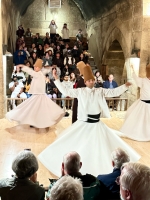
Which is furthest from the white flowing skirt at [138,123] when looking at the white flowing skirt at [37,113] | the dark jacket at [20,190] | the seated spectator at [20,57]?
the seated spectator at [20,57]

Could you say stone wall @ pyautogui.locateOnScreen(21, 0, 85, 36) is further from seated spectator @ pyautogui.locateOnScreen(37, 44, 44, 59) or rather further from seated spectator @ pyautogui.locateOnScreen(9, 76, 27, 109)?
seated spectator @ pyautogui.locateOnScreen(9, 76, 27, 109)

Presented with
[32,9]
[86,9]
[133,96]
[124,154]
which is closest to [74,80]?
[133,96]

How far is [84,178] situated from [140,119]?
4406mm

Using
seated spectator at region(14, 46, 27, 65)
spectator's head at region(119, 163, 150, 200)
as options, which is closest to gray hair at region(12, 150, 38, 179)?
spectator's head at region(119, 163, 150, 200)

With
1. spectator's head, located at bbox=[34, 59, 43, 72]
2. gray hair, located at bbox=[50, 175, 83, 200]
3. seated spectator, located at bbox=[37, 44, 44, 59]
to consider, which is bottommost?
gray hair, located at bbox=[50, 175, 83, 200]

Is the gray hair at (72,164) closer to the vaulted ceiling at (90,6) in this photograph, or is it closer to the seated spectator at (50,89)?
the seated spectator at (50,89)

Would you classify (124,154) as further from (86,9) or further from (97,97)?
(86,9)

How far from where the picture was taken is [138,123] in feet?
22.8

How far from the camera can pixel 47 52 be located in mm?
11961

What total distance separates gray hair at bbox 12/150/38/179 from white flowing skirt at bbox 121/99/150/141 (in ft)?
14.8

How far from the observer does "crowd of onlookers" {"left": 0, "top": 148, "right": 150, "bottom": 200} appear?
1739mm

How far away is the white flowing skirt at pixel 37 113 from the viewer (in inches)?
272

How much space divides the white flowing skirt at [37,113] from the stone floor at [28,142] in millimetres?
288

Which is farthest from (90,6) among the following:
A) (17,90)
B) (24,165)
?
(24,165)
